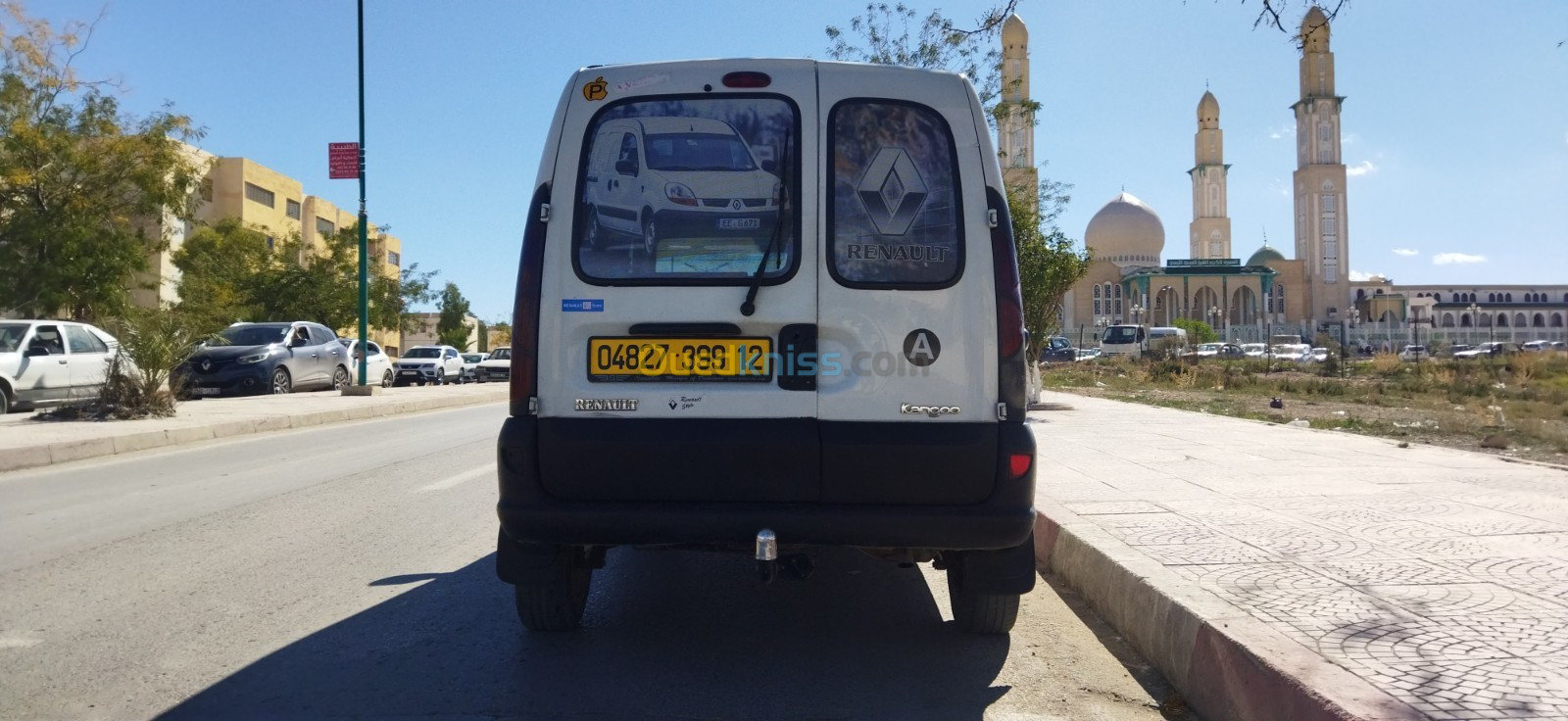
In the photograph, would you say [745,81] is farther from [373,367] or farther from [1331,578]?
[373,367]

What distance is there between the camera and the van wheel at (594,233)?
3486mm

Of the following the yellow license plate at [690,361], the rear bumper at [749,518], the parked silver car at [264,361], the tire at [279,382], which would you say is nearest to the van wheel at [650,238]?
the yellow license plate at [690,361]

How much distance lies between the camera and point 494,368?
3638cm

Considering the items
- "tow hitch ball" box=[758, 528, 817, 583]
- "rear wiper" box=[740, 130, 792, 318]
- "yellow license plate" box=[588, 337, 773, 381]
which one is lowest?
"tow hitch ball" box=[758, 528, 817, 583]

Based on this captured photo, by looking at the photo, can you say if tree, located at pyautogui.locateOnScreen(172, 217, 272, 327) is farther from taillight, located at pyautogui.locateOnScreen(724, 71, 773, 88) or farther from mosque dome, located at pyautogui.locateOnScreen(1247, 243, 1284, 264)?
mosque dome, located at pyautogui.locateOnScreen(1247, 243, 1284, 264)

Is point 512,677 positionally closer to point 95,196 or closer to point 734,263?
point 734,263

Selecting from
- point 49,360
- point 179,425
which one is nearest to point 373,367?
point 49,360

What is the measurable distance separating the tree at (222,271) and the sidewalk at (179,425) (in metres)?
16.7

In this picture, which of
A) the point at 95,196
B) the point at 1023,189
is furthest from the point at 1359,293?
the point at 95,196

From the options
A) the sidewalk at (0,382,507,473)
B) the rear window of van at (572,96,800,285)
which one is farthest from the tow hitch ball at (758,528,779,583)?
the sidewalk at (0,382,507,473)

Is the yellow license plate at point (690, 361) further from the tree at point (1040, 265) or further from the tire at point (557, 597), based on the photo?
the tree at point (1040, 265)

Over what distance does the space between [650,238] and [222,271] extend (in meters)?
38.1

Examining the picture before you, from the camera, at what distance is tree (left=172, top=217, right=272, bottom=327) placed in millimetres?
33844

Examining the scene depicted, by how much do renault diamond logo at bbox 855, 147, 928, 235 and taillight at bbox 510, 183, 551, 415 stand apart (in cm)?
110
